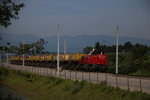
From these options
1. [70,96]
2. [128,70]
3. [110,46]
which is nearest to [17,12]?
[70,96]

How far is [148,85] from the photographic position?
84.8ft

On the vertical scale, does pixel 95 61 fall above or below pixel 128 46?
below

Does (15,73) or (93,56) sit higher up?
(93,56)

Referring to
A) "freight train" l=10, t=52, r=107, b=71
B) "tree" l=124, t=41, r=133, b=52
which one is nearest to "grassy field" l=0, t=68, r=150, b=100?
"freight train" l=10, t=52, r=107, b=71

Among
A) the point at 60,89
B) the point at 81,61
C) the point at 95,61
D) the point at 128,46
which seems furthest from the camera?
the point at 128,46

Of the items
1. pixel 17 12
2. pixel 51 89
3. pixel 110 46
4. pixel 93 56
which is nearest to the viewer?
pixel 17 12

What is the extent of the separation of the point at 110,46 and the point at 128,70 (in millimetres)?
61970

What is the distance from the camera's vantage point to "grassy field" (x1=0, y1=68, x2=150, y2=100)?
22500 millimetres

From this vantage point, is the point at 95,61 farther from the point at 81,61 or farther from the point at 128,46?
the point at 128,46

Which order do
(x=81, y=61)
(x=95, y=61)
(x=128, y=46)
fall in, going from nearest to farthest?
1. (x=95, y=61)
2. (x=81, y=61)
3. (x=128, y=46)

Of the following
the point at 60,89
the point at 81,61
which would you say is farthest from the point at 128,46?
the point at 60,89

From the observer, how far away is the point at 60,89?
3083 cm

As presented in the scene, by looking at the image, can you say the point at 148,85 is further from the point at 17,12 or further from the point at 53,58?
the point at 53,58

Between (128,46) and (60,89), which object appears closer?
(60,89)
